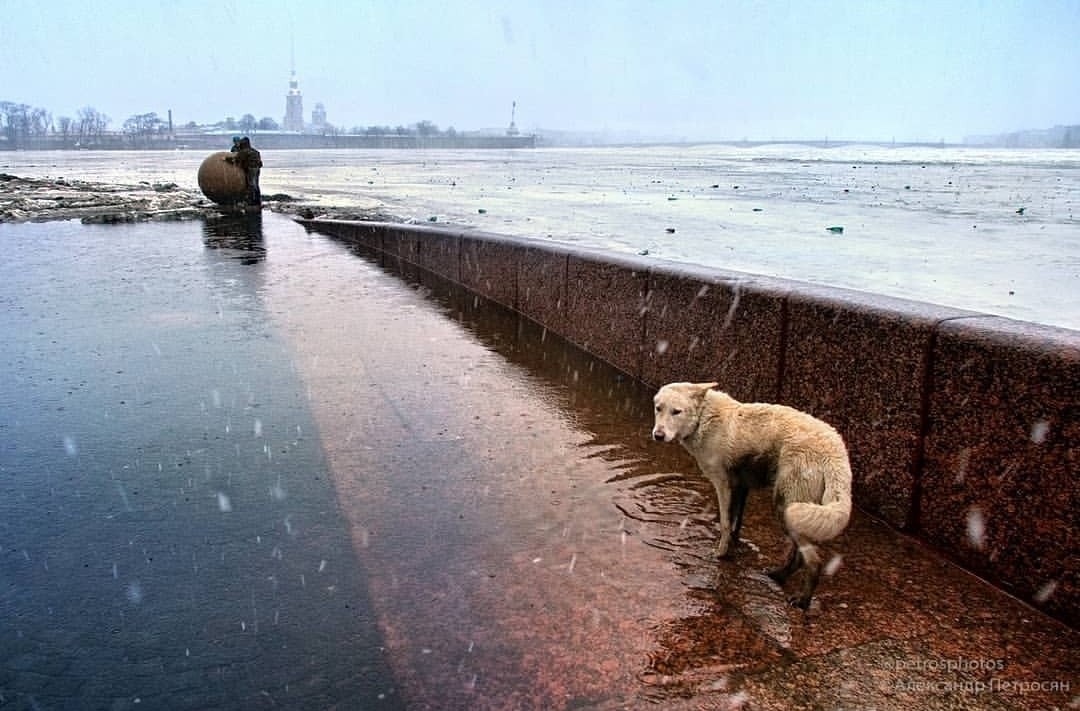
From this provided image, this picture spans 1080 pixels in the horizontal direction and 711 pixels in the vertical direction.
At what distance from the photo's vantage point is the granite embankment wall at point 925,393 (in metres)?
3.50

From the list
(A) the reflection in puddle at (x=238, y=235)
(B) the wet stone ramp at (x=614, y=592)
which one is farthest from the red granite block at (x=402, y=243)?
(B) the wet stone ramp at (x=614, y=592)

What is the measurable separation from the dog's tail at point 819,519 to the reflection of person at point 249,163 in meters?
23.2

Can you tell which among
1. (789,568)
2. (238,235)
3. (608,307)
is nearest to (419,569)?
(789,568)

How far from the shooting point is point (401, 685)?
9.94 feet

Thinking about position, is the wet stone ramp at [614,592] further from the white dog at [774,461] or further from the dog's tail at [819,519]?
the dog's tail at [819,519]

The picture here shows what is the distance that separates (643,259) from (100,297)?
7148mm

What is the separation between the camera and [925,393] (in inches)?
163

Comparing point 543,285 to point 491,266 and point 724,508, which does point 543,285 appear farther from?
point 724,508

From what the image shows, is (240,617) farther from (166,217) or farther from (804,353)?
(166,217)

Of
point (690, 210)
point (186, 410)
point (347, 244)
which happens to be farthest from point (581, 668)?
point (690, 210)

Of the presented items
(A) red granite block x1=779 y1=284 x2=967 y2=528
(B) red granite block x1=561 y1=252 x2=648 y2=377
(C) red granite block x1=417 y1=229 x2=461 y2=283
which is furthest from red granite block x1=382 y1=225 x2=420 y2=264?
(A) red granite block x1=779 y1=284 x2=967 y2=528

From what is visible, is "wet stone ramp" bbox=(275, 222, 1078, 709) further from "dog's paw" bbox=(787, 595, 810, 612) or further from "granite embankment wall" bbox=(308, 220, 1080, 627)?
"granite embankment wall" bbox=(308, 220, 1080, 627)

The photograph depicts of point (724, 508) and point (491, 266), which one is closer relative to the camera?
point (724, 508)

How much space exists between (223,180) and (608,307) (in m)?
19.5
